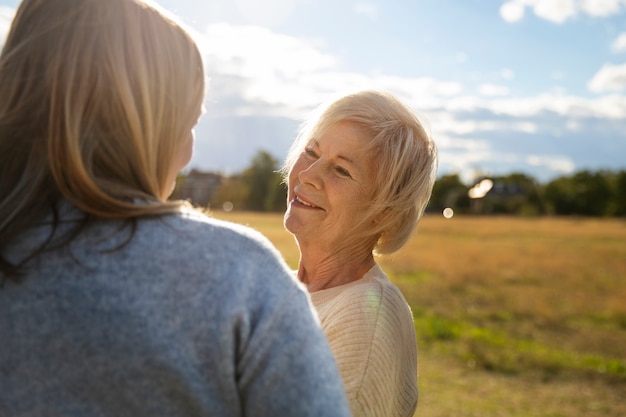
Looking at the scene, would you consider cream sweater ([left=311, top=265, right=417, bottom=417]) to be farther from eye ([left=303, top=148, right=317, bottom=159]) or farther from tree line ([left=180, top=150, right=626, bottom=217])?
tree line ([left=180, top=150, right=626, bottom=217])

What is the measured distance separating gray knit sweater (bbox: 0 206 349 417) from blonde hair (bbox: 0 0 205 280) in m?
0.05

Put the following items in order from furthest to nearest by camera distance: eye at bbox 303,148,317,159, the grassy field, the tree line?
1. the tree line
2. the grassy field
3. eye at bbox 303,148,317,159

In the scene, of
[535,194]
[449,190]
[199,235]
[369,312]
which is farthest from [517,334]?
[535,194]

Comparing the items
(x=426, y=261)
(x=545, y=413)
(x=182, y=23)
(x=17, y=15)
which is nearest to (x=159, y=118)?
(x=182, y=23)

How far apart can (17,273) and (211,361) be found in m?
0.35

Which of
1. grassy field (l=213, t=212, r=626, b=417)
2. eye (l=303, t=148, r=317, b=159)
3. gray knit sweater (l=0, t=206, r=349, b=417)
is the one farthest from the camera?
grassy field (l=213, t=212, r=626, b=417)

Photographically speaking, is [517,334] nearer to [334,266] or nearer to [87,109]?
[334,266]

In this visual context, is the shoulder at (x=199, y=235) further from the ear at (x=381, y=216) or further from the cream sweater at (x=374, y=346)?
the ear at (x=381, y=216)

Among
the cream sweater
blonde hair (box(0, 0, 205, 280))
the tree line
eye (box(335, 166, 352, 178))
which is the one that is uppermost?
blonde hair (box(0, 0, 205, 280))

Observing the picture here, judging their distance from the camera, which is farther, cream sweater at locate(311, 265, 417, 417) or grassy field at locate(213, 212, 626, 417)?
grassy field at locate(213, 212, 626, 417)

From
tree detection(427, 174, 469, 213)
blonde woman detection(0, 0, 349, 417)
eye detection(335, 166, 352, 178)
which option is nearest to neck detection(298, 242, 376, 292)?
eye detection(335, 166, 352, 178)

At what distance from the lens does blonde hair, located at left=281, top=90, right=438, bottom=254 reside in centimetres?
221

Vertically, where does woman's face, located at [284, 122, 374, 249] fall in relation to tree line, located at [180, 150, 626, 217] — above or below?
above

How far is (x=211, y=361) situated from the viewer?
3.38 ft
